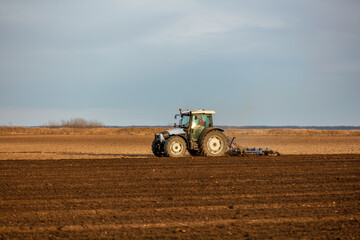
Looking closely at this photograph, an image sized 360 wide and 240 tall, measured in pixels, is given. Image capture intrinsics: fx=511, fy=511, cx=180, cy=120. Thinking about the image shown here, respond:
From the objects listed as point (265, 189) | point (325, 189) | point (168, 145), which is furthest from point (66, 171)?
point (325, 189)

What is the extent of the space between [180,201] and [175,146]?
→ 10.5 meters

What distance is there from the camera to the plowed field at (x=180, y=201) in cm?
886

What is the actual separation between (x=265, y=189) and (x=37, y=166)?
998 centimetres

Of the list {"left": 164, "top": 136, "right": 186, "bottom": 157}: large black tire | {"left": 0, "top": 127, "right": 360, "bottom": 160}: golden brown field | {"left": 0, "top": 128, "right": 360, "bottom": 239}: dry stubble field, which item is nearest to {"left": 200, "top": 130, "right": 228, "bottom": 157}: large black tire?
{"left": 164, "top": 136, "right": 186, "bottom": 157}: large black tire

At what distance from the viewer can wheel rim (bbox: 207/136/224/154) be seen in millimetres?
22219

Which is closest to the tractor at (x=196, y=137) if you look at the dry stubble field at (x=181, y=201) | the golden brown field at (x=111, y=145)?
the dry stubble field at (x=181, y=201)

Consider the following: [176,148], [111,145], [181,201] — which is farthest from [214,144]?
[111,145]

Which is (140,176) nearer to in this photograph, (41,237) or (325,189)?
(325,189)

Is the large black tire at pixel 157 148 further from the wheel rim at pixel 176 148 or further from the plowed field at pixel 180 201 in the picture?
the plowed field at pixel 180 201

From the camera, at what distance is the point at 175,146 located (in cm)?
2206

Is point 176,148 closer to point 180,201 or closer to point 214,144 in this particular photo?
point 214,144

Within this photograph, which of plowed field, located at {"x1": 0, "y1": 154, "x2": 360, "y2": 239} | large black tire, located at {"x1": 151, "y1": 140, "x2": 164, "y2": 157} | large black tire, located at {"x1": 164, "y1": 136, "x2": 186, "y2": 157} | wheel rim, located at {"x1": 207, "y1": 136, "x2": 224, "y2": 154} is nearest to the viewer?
plowed field, located at {"x1": 0, "y1": 154, "x2": 360, "y2": 239}

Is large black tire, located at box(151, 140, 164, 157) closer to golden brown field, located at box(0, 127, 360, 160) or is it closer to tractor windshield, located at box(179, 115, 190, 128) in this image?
tractor windshield, located at box(179, 115, 190, 128)

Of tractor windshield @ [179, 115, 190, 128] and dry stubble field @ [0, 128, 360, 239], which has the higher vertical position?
tractor windshield @ [179, 115, 190, 128]
